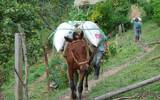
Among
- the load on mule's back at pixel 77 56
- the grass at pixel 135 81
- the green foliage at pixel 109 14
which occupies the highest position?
the load on mule's back at pixel 77 56

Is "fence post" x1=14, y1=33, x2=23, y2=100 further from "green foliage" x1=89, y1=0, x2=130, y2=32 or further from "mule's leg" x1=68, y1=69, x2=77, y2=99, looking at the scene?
"green foliage" x1=89, y1=0, x2=130, y2=32

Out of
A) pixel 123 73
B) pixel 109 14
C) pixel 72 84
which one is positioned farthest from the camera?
pixel 109 14

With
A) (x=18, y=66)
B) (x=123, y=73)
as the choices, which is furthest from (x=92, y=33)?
(x=18, y=66)

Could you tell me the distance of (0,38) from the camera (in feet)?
39.6

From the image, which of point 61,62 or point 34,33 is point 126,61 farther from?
point 34,33

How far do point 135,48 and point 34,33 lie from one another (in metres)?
8.86

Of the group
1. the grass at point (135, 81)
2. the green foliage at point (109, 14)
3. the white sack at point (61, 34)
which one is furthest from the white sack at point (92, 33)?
the green foliage at point (109, 14)

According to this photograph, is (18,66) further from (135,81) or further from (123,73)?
(123,73)

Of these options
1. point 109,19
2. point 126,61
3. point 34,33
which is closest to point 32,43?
point 34,33

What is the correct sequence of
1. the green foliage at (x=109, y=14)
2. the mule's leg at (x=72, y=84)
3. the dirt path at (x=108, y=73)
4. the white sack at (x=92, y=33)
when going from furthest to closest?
the green foliage at (x=109, y=14) → the dirt path at (x=108, y=73) → the white sack at (x=92, y=33) → the mule's leg at (x=72, y=84)

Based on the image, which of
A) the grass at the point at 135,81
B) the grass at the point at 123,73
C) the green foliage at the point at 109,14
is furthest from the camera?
the green foliage at the point at 109,14

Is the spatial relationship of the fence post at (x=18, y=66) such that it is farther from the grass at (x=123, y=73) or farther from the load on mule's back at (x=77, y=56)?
the grass at (x=123, y=73)

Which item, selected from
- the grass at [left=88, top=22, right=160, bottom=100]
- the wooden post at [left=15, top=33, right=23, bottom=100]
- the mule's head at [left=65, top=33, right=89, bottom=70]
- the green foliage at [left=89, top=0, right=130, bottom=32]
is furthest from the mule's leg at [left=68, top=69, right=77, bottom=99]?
the green foliage at [left=89, top=0, right=130, bottom=32]

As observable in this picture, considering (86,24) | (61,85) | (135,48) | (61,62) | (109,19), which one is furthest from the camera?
(109,19)
